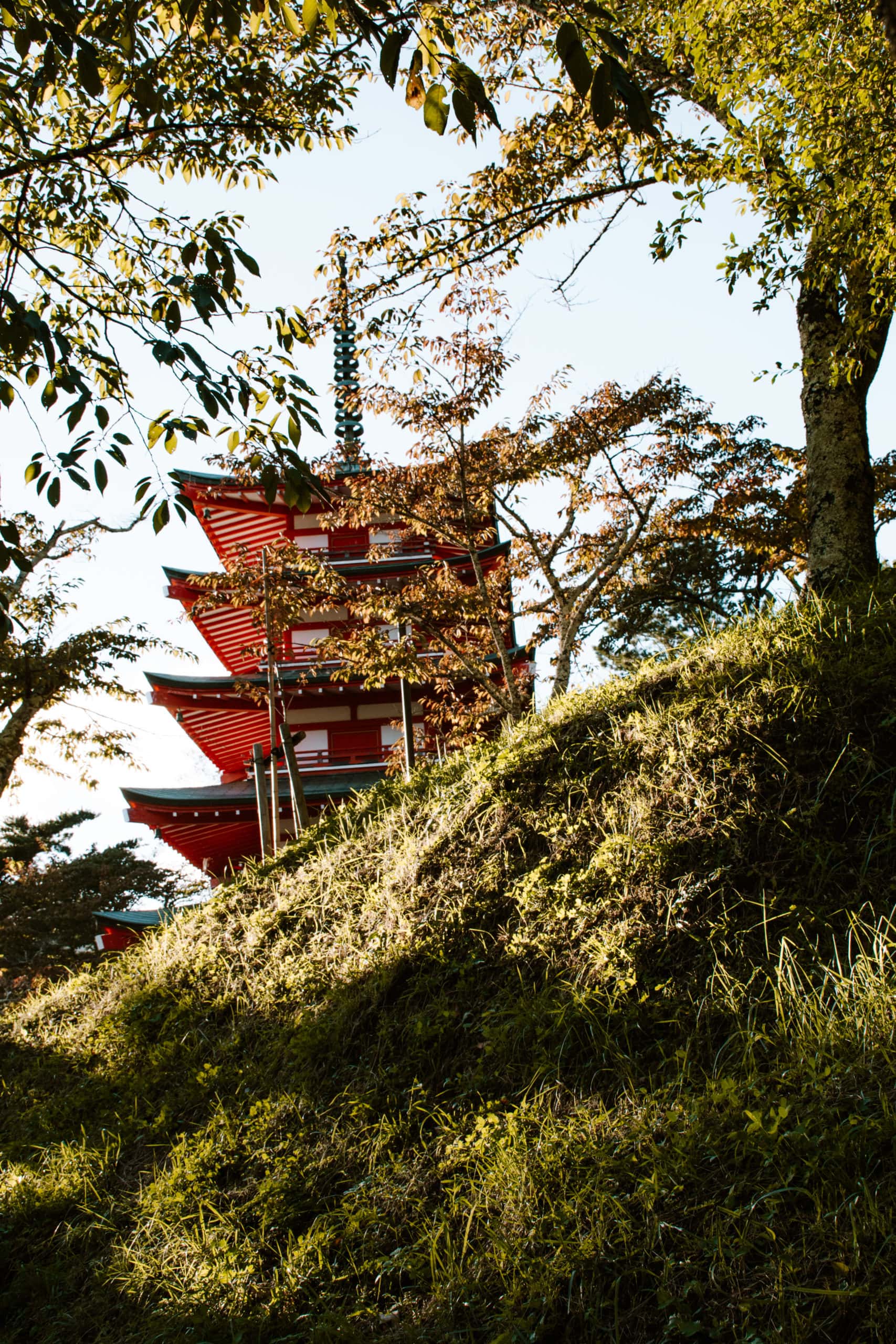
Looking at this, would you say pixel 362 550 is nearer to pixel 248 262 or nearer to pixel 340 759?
pixel 340 759

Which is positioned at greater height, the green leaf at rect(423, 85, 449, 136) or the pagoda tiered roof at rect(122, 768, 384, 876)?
the green leaf at rect(423, 85, 449, 136)

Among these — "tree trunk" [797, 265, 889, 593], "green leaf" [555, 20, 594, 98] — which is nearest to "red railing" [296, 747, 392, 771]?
"tree trunk" [797, 265, 889, 593]

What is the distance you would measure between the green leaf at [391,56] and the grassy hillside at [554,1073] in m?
2.86

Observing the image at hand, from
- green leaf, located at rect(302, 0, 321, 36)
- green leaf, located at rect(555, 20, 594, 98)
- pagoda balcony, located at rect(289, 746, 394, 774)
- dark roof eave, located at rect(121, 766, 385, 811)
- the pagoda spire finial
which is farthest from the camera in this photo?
pagoda balcony, located at rect(289, 746, 394, 774)

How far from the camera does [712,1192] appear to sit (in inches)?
102

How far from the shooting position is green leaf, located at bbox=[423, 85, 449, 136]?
2146 mm

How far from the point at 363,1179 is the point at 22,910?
71.3ft

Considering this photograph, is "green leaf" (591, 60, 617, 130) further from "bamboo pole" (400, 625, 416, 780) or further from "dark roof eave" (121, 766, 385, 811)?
"dark roof eave" (121, 766, 385, 811)

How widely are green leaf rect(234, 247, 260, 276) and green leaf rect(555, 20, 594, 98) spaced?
143 cm

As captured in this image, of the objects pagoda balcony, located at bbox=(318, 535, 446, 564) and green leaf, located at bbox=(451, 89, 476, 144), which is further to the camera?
pagoda balcony, located at bbox=(318, 535, 446, 564)

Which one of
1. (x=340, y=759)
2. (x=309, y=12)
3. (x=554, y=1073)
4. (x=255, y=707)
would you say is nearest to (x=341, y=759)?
(x=340, y=759)

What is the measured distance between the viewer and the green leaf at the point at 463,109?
2.31 m

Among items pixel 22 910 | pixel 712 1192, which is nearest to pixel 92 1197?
pixel 712 1192

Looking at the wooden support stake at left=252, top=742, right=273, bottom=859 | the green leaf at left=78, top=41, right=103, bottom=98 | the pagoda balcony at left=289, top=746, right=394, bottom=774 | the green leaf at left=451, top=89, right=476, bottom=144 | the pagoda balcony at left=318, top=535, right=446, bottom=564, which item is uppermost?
the pagoda balcony at left=318, top=535, right=446, bottom=564
